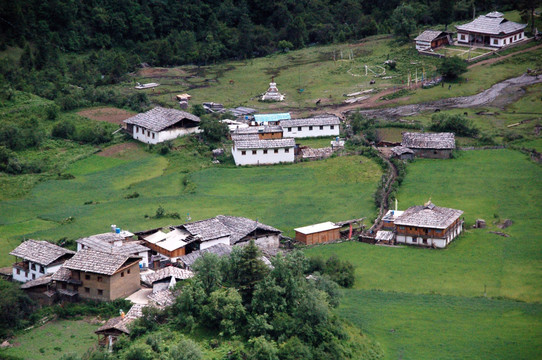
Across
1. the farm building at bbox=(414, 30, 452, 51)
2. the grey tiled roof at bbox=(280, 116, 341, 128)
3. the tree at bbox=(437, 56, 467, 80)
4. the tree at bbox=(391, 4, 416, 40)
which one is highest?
the tree at bbox=(391, 4, 416, 40)

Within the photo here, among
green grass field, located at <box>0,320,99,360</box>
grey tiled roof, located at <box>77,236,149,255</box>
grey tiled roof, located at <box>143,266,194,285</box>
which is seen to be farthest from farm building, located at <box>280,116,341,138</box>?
green grass field, located at <box>0,320,99,360</box>

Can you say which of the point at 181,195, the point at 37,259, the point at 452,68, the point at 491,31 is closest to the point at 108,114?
the point at 181,195

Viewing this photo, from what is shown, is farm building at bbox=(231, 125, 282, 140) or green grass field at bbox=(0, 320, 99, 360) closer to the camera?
green grass field at bbox=(0, 320, 99, 360)

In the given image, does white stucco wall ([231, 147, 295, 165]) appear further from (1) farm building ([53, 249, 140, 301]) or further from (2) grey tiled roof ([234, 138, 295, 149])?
(1) farm building ([53, 249, 140, 301])

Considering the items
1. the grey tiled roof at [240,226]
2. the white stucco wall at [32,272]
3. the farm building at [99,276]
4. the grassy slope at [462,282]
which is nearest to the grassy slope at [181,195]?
the grey tiled roof at [240,226]

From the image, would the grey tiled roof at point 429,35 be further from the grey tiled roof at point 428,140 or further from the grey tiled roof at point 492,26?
the grey tiled roof at point 428,140

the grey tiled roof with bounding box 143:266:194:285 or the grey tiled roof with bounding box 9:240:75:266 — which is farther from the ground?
the grey tiled roof with bounding box 9:240:75:266
